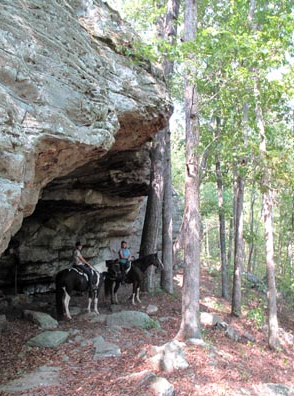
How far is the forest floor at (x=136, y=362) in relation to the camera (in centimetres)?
656

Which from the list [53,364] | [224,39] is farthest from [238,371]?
[224,39]

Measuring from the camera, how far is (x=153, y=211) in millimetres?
15609

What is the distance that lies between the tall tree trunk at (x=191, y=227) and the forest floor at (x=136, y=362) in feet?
2.53

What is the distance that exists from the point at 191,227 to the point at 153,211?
19.5ft

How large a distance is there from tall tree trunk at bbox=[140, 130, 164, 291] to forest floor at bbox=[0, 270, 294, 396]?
2.70 m

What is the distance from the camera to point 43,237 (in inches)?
583

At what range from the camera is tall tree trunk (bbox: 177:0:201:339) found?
9.38 metres

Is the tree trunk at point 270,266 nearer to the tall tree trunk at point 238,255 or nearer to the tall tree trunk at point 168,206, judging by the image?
the tall tree trunk at point 238,255

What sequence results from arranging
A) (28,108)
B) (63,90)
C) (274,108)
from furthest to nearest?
1. (274,108)
2. (63,90)
3. (28,108)

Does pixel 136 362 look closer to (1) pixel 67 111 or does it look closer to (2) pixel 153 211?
(1) pixel 67 111

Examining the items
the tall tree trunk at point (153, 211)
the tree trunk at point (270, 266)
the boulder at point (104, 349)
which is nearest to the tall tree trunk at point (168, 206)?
the tall tree trunk at point (153, 211)

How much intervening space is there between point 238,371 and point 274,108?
31.1 ft

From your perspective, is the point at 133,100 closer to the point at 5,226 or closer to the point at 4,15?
the point at 4,15

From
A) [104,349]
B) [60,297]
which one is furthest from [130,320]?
[60,297]
